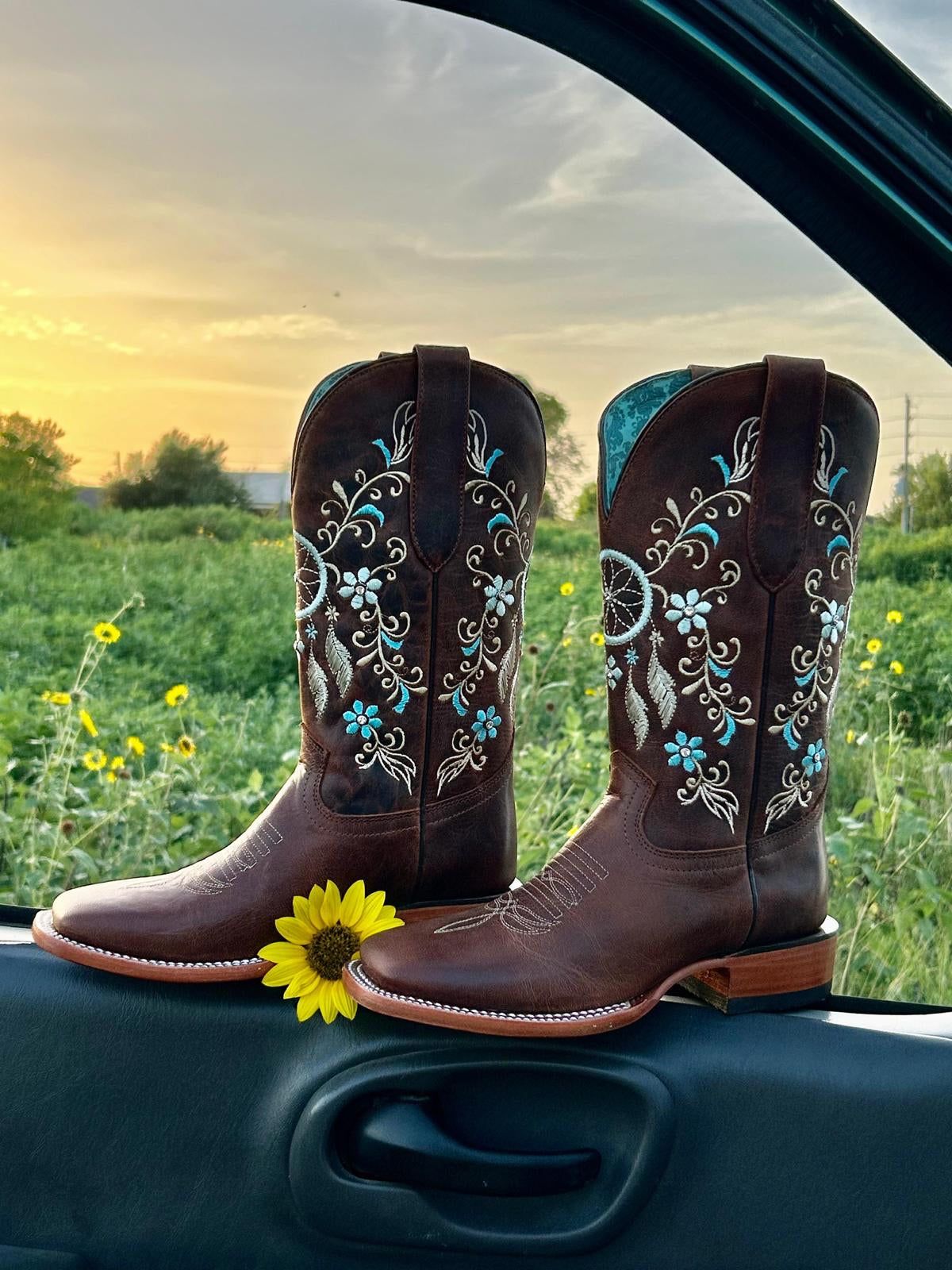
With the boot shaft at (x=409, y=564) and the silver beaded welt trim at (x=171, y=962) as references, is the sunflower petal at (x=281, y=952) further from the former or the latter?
the boot shaft at (x=409, y=564)

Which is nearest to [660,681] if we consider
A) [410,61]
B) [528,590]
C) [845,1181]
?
[845,1181]

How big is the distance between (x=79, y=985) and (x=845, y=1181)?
77 centimetres

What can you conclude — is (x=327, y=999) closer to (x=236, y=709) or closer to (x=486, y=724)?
(x=486, y=724)

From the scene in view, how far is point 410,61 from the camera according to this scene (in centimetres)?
152

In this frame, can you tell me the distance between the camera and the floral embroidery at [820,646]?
3.43 feet

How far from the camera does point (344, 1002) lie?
3.67 feet

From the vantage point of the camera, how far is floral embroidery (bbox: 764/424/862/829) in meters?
1.04

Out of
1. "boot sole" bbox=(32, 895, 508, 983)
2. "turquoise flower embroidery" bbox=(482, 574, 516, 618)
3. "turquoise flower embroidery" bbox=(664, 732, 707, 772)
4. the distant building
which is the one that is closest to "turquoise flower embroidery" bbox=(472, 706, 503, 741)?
"turquoise flower embroidery" bbox=(482, 574, 516, 618)

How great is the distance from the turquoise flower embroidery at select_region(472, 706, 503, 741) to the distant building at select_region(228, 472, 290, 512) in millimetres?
593

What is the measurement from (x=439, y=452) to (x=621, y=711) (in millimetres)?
304

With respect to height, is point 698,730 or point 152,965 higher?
point 698,730

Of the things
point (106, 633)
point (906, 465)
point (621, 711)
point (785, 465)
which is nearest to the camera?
point (785, 465)

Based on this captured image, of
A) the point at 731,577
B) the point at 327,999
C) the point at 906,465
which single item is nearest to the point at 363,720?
the point at 327,999

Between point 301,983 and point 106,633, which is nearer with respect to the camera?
point 301,983
